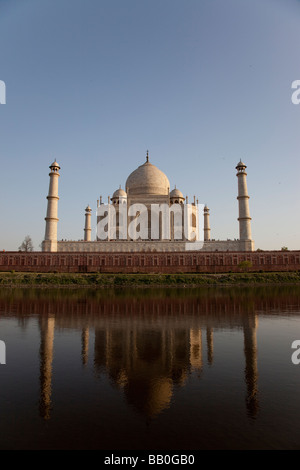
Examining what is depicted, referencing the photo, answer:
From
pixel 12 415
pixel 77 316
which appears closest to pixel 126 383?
pixel 12 415

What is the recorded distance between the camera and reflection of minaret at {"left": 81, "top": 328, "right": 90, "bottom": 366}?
390 inches

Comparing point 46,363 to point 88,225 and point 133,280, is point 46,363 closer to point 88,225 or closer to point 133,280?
point 133,280

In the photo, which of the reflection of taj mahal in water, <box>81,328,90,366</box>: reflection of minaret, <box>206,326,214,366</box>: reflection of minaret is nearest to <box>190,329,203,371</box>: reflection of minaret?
the reflection of taj mahal in water

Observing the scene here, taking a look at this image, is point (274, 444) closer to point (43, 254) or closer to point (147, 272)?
point (147, 272)

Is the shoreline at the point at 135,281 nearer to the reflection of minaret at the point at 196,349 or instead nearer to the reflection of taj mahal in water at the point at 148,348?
the reflection of taj mahal in water at the point at 148,348

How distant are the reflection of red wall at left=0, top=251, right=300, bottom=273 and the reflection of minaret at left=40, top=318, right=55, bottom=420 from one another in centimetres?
3094

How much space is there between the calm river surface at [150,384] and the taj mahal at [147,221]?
3455 centimetres

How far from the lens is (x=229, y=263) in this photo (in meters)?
47.5

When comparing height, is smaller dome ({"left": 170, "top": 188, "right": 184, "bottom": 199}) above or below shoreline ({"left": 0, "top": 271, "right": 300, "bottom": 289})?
above

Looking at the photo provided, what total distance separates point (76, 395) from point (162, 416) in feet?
6.99

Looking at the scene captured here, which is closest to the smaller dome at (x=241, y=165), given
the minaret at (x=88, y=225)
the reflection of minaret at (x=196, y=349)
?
the minaret at (x=88, y=225)

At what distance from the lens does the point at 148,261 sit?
154ft

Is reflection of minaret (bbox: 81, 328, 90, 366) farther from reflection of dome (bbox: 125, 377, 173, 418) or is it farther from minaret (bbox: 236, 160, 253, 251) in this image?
minaret (bbox: 236, 160, 253, 251)

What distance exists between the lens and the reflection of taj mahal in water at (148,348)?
7.32 metres
